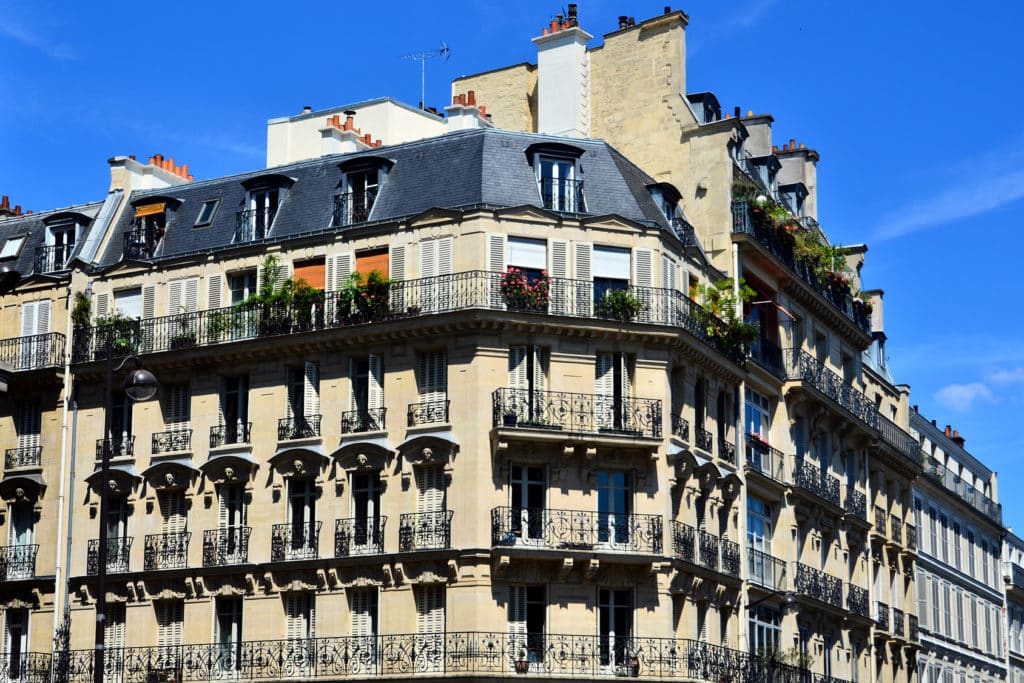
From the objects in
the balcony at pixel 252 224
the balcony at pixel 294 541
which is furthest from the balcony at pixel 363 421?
the balcony at pixel 252 224

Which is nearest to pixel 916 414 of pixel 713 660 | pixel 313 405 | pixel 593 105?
pixel 593 105

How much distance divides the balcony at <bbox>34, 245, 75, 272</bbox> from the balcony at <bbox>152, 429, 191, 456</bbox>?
5.74m

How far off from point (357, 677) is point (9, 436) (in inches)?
439

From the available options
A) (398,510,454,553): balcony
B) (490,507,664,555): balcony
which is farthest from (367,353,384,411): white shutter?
(490,507,664,555): balcony

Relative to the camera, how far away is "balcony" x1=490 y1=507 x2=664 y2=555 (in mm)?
37062

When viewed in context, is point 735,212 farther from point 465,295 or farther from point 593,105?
point 465,295

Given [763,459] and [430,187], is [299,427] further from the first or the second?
[763,459]

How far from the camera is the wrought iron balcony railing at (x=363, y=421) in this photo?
1516 inches

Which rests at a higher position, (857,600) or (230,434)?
(230,434)

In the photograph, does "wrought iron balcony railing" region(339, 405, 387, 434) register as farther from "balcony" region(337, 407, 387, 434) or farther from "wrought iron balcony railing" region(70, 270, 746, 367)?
"wrought iron balcony railing" region(70, 270, 746, 367)

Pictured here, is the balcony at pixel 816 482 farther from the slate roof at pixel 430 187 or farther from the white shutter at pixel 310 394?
the white shutter at pixel 310 394

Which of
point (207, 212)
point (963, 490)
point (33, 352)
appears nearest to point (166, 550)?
point (33, 352)

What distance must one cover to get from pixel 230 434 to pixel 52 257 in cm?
Answer: 749

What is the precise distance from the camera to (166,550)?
40.2 m
